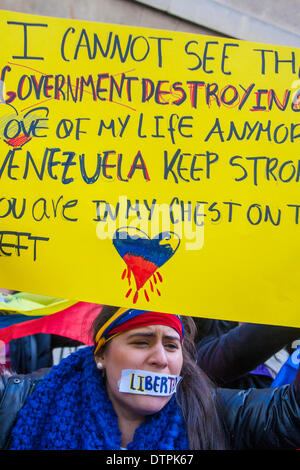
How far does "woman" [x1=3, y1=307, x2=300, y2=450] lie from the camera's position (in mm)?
1993

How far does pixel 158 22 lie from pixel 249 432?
15.7 ft

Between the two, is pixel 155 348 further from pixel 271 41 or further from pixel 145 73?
pixel 271 41

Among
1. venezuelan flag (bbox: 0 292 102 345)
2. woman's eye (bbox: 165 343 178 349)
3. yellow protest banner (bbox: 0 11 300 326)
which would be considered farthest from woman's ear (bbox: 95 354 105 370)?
venezuelan flag (bbox: 0 292 102 345)

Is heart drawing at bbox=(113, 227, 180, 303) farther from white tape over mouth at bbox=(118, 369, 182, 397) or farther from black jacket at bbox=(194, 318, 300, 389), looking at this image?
black jacket at bbox=(194, 318, 300, 389)

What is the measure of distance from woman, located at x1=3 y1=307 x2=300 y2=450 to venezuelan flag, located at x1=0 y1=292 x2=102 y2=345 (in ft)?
1.76

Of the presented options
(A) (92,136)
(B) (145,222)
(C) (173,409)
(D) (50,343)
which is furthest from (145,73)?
(D) (50,343)

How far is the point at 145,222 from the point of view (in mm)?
1893

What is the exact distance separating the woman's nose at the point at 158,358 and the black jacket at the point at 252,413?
30 cm

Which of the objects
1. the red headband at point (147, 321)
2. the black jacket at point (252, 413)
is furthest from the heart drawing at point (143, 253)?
the black jacket at point (252, 413)

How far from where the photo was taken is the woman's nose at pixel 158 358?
201 centimetres

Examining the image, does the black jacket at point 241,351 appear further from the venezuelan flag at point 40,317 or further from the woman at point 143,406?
the venezuelan flag at point 40,317

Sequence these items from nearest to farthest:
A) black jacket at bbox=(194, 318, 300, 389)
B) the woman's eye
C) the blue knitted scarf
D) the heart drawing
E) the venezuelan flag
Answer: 1. the heart drawing
2. the blue knitted scarf
3. the woman's eye
4. black jacket at bbox=(194, 318, 300, 389)
5. the venezuelan flag

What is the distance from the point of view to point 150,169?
1.92 meters

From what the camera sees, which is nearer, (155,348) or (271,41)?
(155,348)
